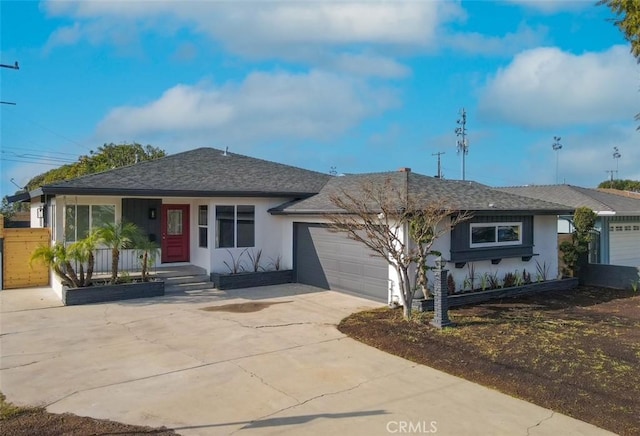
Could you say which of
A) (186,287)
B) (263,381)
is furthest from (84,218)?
(263,381)

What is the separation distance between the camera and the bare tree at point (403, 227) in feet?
30.4

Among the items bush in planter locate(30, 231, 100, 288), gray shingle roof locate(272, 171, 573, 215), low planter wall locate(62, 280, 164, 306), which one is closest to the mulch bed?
low planter wall locate(62, 280, 164, 306)

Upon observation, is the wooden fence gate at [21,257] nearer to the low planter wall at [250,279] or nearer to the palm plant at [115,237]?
the palm plant at [115,237]

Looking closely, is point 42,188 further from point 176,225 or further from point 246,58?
point 246,58

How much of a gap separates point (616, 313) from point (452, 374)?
20.9 feet

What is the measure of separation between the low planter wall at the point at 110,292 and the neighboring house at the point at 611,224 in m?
14.2

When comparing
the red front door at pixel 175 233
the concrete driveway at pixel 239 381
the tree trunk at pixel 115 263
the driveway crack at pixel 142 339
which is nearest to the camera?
the concrete driveway at pixel 239 381

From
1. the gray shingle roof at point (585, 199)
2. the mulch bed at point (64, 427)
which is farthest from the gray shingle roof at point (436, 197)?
the mulch bed at point (64, 427)

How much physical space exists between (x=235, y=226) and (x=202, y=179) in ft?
5.84

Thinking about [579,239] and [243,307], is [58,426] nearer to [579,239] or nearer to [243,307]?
[243,307]

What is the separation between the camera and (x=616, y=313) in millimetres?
10281

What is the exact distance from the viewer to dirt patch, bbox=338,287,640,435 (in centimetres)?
541

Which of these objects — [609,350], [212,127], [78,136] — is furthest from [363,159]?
[609,350]

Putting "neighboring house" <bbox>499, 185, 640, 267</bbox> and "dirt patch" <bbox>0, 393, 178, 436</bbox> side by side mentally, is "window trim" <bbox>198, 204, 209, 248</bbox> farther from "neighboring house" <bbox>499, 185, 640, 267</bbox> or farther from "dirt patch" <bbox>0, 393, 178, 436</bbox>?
Answer: "neighboring house" <bbox>499, 185, 640, 267</bbox>
